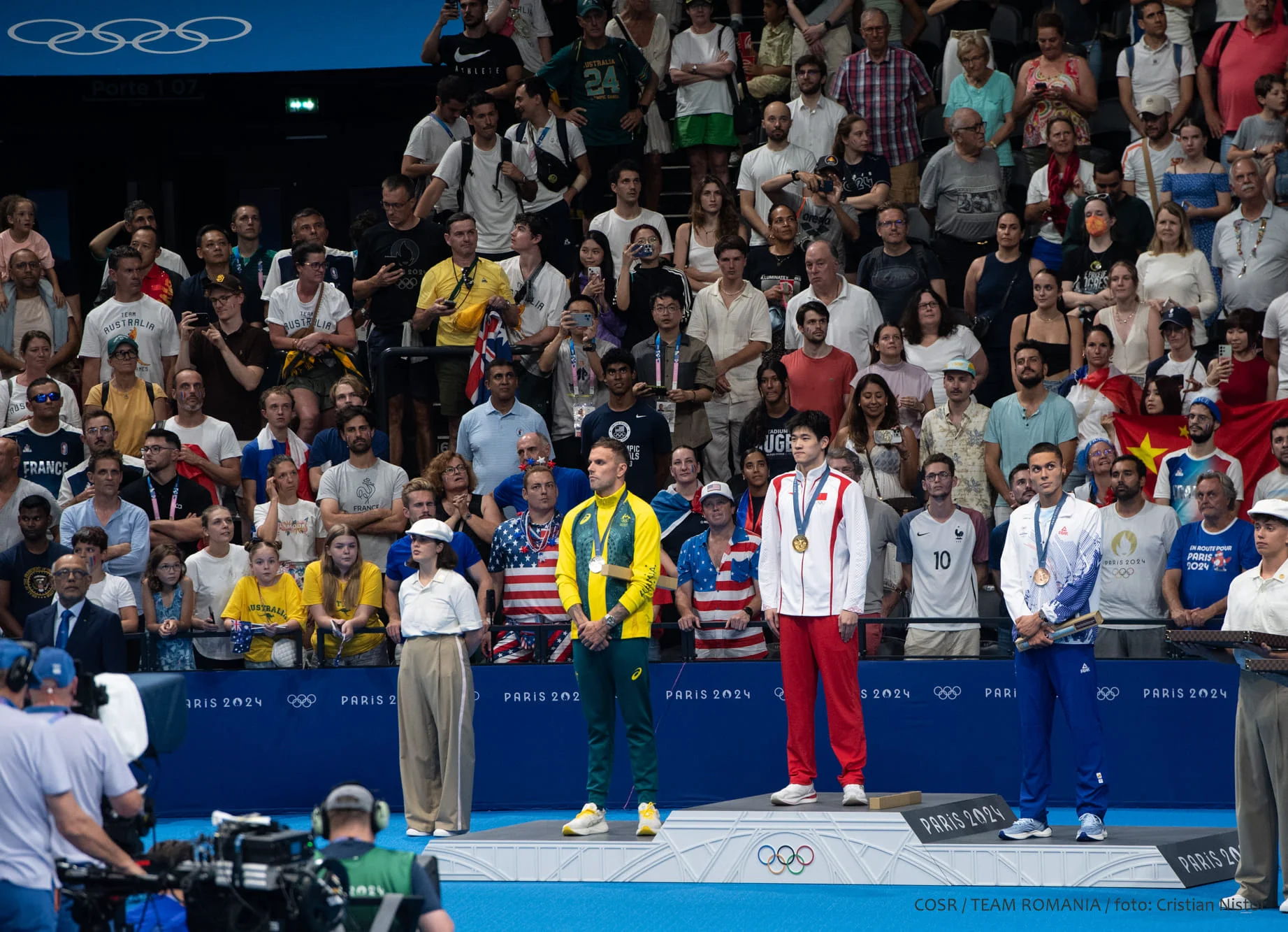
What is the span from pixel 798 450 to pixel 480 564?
10.8ft

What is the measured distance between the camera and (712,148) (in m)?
17.0

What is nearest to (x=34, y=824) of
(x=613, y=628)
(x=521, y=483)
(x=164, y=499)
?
(x=613, y=628)

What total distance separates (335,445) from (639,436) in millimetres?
2430

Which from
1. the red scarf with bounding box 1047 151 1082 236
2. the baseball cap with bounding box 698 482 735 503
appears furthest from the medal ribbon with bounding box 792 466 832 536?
the red scarf with bounding box 1047 151 1082 236

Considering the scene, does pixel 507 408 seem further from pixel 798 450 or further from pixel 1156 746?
pixel 1156 746

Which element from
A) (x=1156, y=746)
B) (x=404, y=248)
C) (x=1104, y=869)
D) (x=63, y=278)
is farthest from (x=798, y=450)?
(x=63, y=278)

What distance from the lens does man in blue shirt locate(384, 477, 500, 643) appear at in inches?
479

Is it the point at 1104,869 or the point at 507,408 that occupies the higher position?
the point at 507,408

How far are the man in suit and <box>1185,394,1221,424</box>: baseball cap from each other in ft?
25.9

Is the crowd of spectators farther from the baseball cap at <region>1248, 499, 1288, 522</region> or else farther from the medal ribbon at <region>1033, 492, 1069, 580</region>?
the baseball cap at <region>1248, 499, 1288, 522</region>

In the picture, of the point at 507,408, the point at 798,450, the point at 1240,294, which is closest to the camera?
the point at 798,450

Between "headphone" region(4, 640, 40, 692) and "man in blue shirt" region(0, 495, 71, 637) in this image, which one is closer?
"headphone" region(4, 640, 40, 692)

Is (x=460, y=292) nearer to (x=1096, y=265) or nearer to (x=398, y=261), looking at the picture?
(x=398, y=261)

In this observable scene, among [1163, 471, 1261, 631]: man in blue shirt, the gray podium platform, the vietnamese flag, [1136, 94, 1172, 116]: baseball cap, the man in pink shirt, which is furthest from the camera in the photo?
the man in pink shirt
